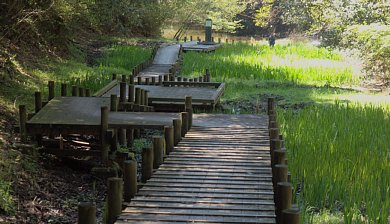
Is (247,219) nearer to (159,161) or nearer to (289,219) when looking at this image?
(289,219)

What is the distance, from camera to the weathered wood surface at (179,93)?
10469mm

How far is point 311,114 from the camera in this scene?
401 inches

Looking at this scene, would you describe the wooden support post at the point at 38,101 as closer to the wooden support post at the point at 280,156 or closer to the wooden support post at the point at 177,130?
the wooden support post at the point at 177,130

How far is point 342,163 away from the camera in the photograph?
6.70 meters

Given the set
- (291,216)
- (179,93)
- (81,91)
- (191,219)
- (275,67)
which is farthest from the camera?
(275,67)

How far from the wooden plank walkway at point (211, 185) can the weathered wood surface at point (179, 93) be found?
2.36 meters

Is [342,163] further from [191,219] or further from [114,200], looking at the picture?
[114,200]

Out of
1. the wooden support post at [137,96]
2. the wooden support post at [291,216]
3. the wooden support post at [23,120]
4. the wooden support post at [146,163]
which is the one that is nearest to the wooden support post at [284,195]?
the wooden support post at [291,216]

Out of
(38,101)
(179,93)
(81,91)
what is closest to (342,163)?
(38,101)

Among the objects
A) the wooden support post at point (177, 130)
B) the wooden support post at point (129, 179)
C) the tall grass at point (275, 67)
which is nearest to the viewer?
the wooden support post at point (129, 179)

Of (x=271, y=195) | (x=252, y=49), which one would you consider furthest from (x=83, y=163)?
(x=252, y=49)

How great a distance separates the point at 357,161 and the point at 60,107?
14.2 ft

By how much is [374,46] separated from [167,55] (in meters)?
7.78

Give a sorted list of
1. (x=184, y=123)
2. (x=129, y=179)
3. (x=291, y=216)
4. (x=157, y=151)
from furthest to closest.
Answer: (x=184, y=123) < (x=157, y=151) < (x=129, y=179) < (x=291, y=216)
